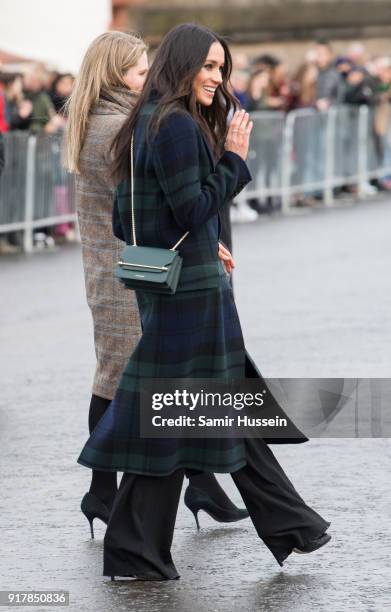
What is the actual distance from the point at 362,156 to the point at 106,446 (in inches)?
769

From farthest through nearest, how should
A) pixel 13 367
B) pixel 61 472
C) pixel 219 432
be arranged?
pixel 13 367 < pixel 61 472 < pixel 219 432

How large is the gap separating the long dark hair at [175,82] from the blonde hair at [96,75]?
0.83m

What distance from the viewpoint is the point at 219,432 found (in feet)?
19.2

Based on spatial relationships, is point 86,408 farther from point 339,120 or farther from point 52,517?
point 339,120

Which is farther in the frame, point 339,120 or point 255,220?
point 339,120

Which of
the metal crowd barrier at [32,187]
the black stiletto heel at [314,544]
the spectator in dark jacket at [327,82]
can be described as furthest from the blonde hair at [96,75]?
the spectator in dark jacket at [327,82]

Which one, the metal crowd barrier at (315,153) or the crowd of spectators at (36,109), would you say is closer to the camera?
the crowd of spectators at (36,109)

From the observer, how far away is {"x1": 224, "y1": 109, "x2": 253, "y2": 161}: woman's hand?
5.81m

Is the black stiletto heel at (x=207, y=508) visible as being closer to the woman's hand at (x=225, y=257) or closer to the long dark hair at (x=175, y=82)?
the woman's hand at (x=225, y=257)

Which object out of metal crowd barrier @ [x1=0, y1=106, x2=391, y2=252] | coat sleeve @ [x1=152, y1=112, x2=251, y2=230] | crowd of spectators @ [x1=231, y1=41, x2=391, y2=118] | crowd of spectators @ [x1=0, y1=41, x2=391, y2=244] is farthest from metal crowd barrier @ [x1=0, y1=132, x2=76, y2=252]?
coat sleeve @ [x1=152, y1=112, x2=251, y2=230]

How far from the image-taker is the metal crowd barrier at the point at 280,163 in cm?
1792

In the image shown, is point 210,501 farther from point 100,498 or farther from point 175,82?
point 175,82

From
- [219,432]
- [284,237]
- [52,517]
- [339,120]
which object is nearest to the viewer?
[219,432]

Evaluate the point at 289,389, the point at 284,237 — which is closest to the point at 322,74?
the point at 284,237
